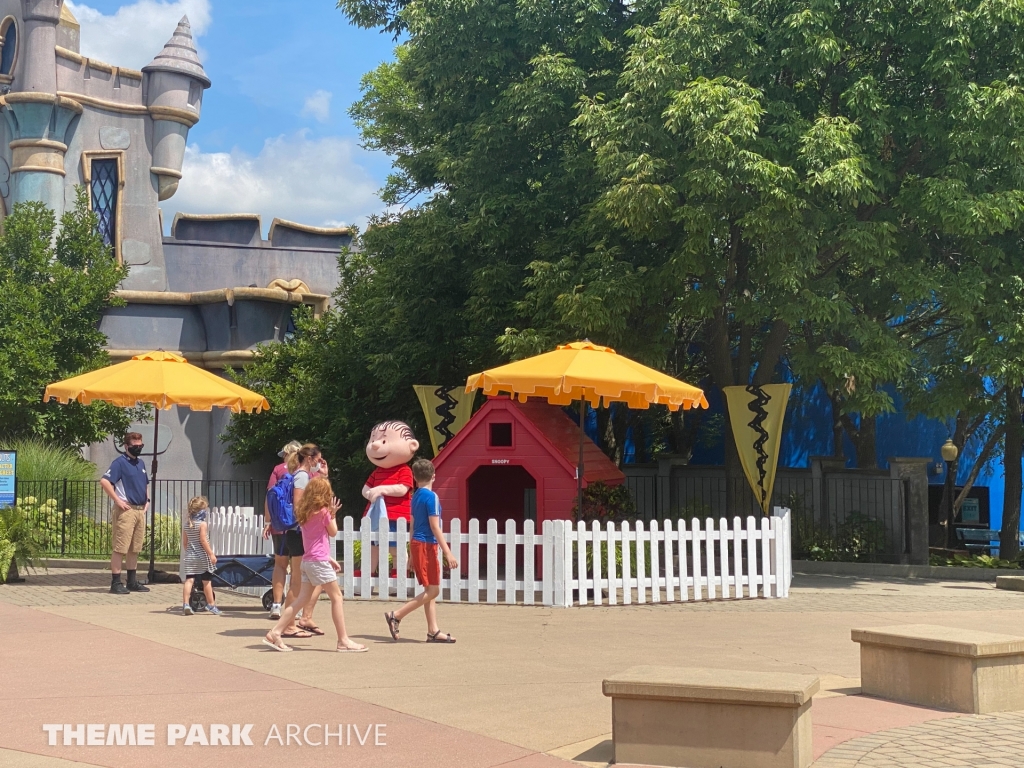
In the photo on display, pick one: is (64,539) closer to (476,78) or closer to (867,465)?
(476,78)

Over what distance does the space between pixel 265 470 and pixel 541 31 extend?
12.3 meters

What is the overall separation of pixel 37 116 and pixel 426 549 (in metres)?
20.2

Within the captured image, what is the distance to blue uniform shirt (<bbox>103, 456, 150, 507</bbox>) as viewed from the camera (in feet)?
43.6

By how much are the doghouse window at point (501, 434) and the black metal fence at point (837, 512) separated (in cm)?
551

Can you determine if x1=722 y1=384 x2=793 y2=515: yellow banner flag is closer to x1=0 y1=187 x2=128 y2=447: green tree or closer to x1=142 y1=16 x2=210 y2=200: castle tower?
x1=0 y1=187 x2=128 y2=447: green tree

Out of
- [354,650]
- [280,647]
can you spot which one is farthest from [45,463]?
[354,650]

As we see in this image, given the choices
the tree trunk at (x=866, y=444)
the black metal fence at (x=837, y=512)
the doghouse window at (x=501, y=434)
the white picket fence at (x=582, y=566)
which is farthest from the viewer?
the tree trunk at (x=866, y=444)

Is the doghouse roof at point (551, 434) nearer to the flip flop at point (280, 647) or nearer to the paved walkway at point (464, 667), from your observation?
the paved walkway at point (464, 667)

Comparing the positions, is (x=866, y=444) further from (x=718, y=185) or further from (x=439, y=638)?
(x=439, y=638)

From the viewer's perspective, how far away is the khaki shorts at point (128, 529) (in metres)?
13.3

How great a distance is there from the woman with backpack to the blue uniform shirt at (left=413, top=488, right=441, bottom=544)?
3.49 feet

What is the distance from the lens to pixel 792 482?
20469 millimetres

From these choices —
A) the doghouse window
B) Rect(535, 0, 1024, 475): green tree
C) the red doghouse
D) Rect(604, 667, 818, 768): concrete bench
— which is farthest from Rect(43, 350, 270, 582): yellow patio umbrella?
Rect(604, 667, 818, 768): concrete bench

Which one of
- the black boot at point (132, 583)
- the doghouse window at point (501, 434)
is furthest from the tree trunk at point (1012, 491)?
the black boot at point (132, 583)
